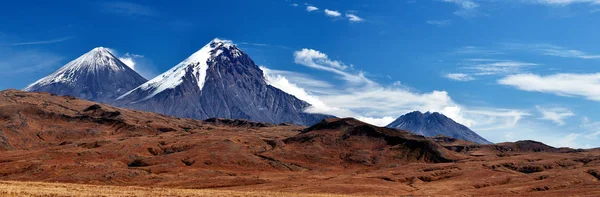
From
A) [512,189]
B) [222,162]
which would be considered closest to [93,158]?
[222,162]

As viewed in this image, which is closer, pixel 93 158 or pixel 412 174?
pixel 412 174

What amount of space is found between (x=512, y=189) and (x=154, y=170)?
8486 centimetres

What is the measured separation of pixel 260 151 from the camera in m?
200

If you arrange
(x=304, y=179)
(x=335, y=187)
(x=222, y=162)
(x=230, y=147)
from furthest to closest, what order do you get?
1. (x=230, y=147)
2. (x=222, y=162)
3. (x=304, y=179)
4. (x=335, y=187)

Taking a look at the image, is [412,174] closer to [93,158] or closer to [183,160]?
[183,160]

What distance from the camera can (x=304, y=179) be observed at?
144m

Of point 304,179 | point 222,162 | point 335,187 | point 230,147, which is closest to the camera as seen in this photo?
point 335,187

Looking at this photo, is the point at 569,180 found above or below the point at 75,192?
above

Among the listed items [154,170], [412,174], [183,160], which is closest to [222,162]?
[183,160]

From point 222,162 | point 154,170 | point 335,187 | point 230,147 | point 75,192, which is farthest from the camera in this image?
point 230,147

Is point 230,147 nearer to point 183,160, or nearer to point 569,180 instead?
point 183,160

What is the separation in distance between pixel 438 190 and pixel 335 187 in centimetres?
2030

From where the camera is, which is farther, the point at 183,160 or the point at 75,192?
the point at 183,160

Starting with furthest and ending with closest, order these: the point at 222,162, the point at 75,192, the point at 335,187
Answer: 1. the point at 222,162
2. the point at 335,187
3. the point at 75,192
